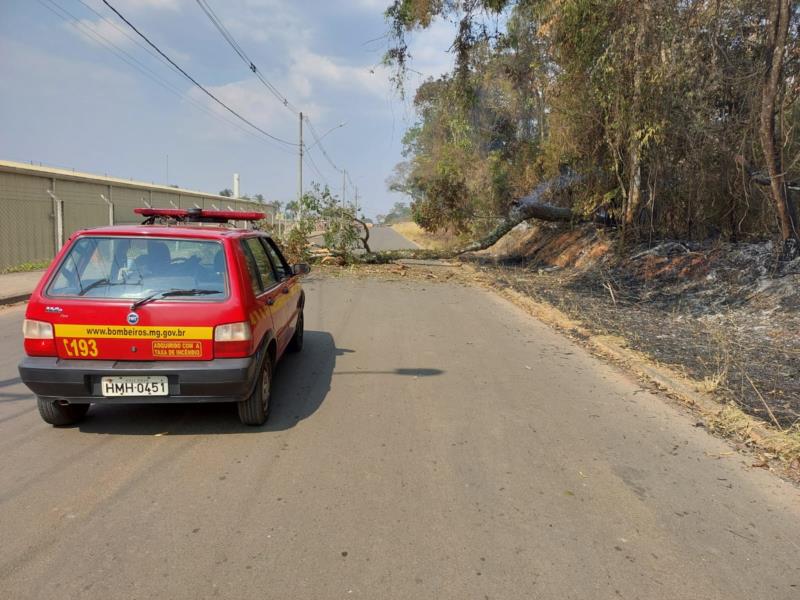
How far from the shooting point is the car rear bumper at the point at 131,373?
13.6ft

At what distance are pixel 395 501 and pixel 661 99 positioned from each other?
33.3ft

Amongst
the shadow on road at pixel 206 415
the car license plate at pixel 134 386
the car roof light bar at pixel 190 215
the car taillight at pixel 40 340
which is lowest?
the shadow on road at pixel 206 415

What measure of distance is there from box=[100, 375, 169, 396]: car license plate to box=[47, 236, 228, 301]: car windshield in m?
0.62

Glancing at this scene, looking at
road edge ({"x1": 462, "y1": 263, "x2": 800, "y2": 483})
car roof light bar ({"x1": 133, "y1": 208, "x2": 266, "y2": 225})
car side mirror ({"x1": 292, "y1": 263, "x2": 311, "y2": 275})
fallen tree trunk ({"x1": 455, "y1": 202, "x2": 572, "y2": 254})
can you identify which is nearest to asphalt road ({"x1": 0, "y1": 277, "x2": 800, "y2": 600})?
road edge ({"x1": 462, "y1": 263, "x2": 800, "y2": 483})

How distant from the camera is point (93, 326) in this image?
165 inches

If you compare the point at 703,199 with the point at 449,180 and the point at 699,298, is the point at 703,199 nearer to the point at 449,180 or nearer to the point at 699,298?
the point at 699,298

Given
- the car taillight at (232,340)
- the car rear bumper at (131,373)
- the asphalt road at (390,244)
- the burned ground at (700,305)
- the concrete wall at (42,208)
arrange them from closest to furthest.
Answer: the car rear bumper at (131,373), the car taillight at (232,340), the burned ground at (700,305), the concrete wall at (42,208), the asphalt road at (390,244)

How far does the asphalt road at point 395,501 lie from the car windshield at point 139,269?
3.76 ft

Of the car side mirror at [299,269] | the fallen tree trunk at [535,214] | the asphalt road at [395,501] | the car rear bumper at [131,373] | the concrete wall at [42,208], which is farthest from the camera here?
the fallen tree trunk at [535,214]

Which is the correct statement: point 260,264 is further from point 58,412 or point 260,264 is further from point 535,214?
point 535,214

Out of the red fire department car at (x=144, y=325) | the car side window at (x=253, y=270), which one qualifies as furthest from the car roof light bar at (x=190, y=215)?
the red fire department car at (x=144, y=325)

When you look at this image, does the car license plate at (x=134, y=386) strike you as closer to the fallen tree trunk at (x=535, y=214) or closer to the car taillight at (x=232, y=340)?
the car taillight at (x=232, y=340)

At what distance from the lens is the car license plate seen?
419 cm

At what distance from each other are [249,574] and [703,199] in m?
15.0
